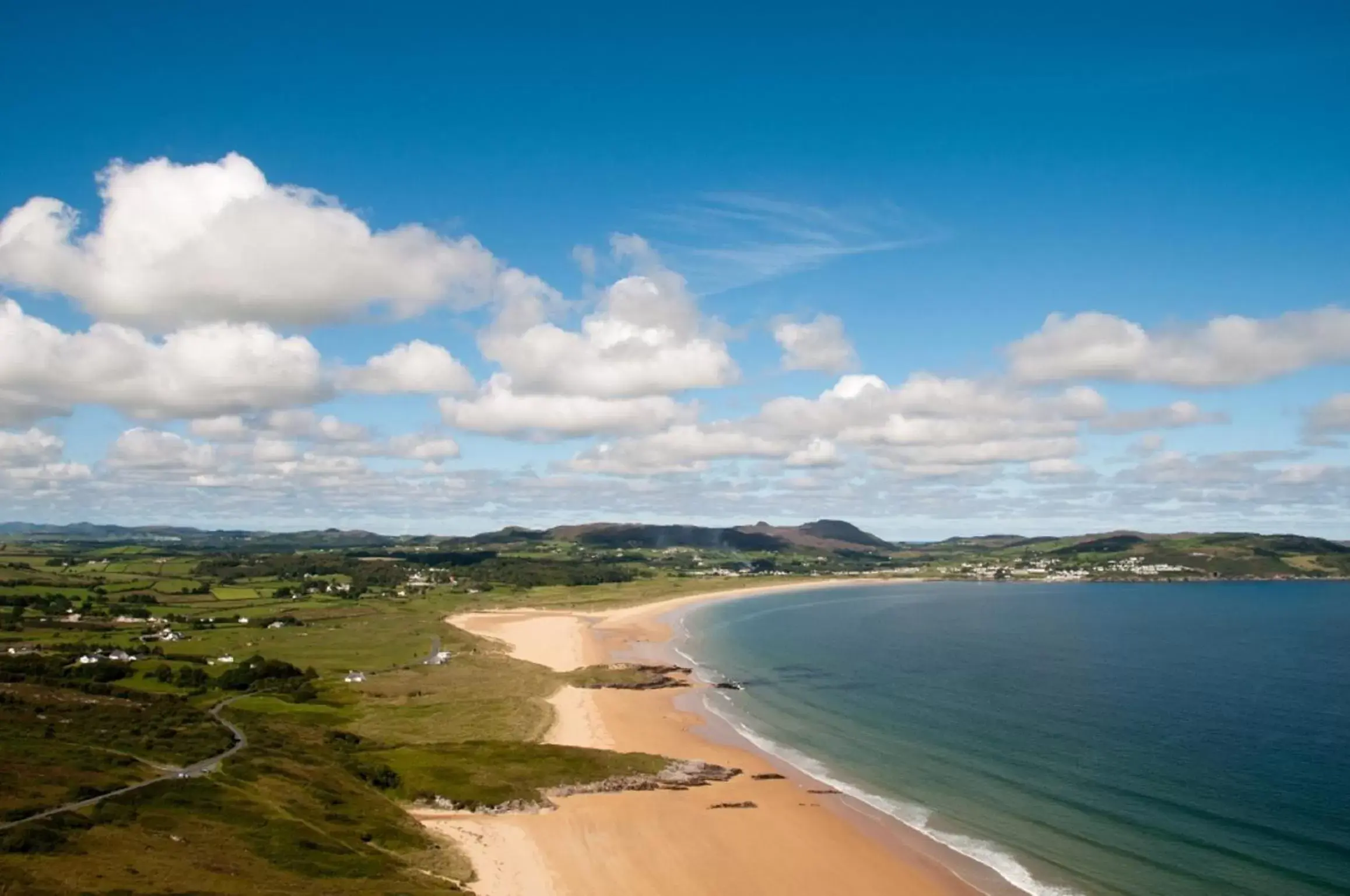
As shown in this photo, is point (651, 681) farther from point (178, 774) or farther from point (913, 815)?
point (178, 774)

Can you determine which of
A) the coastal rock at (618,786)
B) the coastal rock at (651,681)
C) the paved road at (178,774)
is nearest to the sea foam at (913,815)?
the coastal rock at (618,786)

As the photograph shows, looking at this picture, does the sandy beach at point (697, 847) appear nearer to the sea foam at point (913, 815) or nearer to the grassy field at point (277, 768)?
the sea foam at point (913, 815)

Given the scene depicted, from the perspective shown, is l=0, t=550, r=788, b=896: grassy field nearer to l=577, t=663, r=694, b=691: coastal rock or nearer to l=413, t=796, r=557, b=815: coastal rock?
l=413, t=796, r=557, b=815: coastal rock

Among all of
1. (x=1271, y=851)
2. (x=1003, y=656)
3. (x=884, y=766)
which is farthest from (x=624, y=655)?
(x=1271, y=851)

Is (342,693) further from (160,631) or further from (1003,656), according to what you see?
(1003,656)

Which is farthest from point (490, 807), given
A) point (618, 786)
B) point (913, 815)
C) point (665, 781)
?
point (913, 815)

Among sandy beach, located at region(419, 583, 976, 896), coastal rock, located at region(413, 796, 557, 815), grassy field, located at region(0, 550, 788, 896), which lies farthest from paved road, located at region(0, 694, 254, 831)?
sandy beach, located at region(419, 583, 976, 896)
